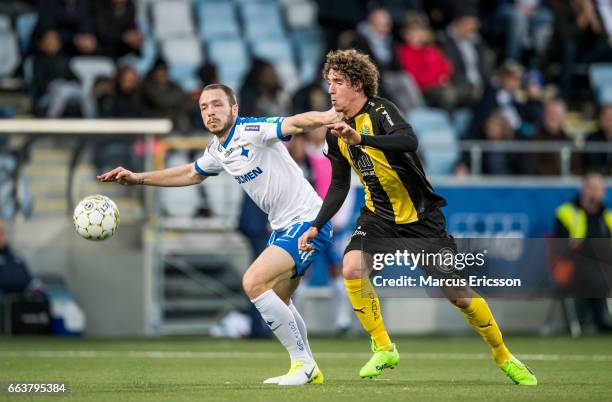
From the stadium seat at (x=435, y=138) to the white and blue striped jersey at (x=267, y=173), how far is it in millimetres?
7754

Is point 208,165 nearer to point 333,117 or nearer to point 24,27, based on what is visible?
point 333,117

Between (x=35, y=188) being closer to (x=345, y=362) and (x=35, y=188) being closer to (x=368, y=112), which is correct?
(x=345, y=362)

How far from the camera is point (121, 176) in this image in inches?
390

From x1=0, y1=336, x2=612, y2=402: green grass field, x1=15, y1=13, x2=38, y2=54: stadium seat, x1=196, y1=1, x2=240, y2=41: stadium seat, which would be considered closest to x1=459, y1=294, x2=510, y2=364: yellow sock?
x1=0, y1=336, x2=612, y2=402: green grass field

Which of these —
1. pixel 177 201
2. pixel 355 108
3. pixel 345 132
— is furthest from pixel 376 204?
pixel 177 201

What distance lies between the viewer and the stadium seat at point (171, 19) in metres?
21.6

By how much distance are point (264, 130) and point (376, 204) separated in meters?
1.04

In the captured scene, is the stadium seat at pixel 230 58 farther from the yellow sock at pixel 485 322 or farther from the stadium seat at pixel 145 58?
the yellow sock at pixel 485 322

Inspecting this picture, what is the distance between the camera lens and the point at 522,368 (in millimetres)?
9625

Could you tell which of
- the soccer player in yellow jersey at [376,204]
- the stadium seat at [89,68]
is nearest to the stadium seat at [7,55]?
the stadium seat at [89,68]

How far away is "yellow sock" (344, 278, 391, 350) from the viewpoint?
388 inches

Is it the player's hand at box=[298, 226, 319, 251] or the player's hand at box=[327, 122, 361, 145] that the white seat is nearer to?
the player's hand at box=[298, 226, 319, 251]

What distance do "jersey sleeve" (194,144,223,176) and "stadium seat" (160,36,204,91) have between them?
10198 mm

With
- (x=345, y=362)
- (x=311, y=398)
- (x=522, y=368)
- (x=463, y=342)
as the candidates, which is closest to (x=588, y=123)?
(x=463, y=342)
